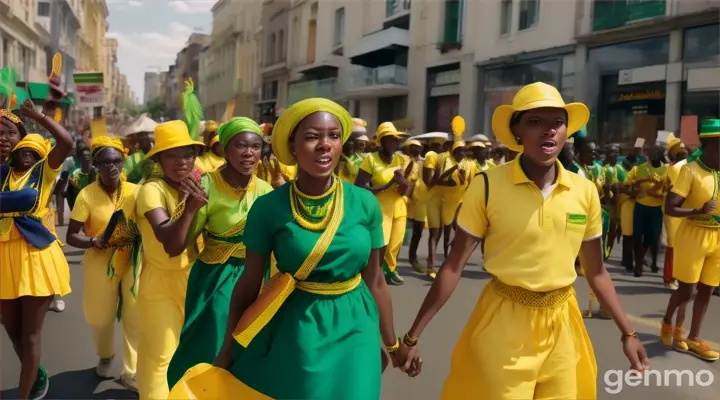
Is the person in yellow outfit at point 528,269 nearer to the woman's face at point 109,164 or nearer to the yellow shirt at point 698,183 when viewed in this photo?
the yellow shirt at point 698,183

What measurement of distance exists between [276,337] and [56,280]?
7.50 feet

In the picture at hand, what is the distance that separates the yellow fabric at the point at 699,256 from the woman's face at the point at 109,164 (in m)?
4.68

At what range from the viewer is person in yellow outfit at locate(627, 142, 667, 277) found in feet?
30.3

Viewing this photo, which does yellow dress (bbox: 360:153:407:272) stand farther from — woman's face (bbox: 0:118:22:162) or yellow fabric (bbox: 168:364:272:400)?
yellow fabric (bbox: 168:364:272:400)

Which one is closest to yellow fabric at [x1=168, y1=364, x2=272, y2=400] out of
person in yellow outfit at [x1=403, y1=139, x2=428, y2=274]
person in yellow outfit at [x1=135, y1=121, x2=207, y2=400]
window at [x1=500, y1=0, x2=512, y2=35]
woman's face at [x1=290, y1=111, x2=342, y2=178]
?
woman's face at [x1=290, y1=111, x2=342, y2=178]

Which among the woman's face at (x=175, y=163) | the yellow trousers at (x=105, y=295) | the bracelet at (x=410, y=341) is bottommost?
the yellow trousers at (x=105, y=295)

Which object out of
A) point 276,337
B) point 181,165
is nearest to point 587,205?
point 276,337

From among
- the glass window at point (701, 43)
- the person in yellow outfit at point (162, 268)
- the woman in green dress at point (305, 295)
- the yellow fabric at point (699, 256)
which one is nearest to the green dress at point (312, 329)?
the woman in green dress at point (305, 295)

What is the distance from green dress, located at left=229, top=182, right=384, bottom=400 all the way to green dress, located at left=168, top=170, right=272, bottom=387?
0.74 metres

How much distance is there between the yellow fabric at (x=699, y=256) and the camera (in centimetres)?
540

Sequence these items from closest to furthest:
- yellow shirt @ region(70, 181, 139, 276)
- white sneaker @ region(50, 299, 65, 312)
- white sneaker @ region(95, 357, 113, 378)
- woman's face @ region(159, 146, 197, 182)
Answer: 1. woman's face @ region(159, 146, 197, 182)
2. yellow shirt @ region(70, 181, 139, 276)
3. white sneaker @ region(95, 357, 113, 378)
4. white sneaker @ region(50, 299, 65, 312)

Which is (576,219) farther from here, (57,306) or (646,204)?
(646,204)

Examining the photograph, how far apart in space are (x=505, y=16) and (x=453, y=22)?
319 centimetres

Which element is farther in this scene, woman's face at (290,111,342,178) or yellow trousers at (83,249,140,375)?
yellow trousers at (83,249,140,375)
